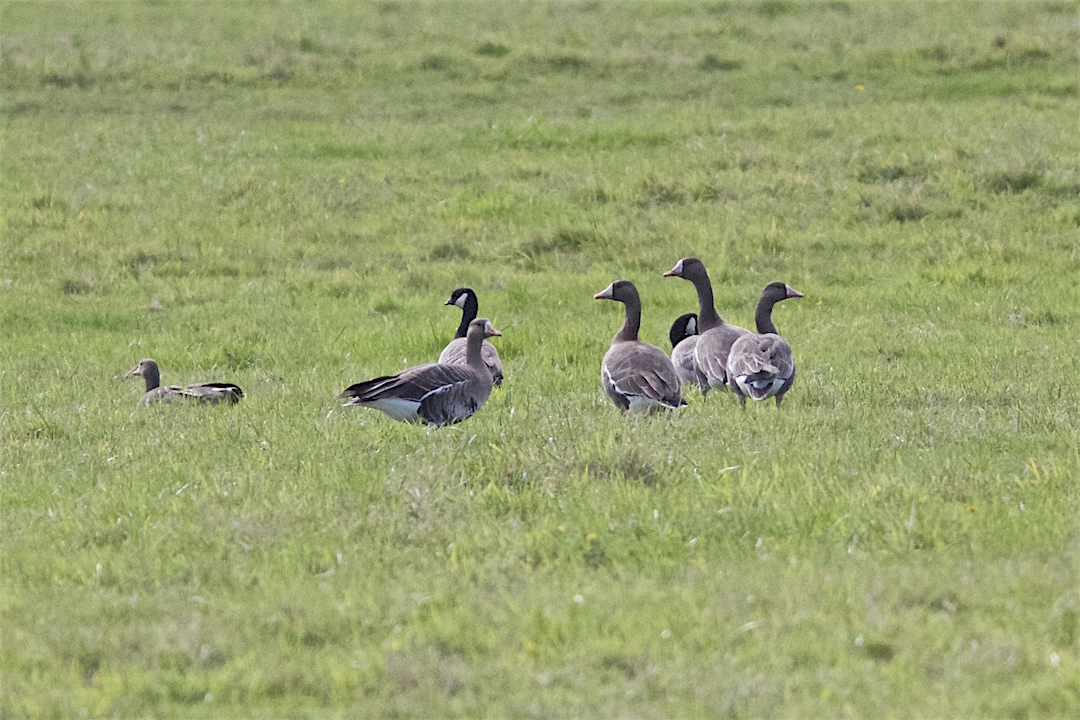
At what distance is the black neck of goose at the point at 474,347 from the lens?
10633mm

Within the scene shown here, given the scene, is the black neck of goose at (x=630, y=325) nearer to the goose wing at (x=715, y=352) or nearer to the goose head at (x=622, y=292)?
the goose head at (x=622, y=292)

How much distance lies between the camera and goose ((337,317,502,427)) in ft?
31.7

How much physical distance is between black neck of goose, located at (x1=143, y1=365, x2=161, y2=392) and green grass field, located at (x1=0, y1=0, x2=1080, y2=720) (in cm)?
51

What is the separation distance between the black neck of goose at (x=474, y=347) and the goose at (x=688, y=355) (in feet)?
6.67

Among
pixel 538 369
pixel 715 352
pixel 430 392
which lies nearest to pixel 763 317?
pixel 715 352

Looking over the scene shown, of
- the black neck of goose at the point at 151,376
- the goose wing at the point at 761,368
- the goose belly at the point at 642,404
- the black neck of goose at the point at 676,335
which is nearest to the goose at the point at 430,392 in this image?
the goose belly at the point at 642,404

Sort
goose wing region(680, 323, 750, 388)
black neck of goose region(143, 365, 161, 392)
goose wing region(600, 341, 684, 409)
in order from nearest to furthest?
1. goose wing region(600, 341, 684, 409)
2. goose wing region(680, 323, 750, 388)
3. black neck of goose region(143, 365, 161, 392)

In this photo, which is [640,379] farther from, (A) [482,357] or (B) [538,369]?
(B) [538,369]

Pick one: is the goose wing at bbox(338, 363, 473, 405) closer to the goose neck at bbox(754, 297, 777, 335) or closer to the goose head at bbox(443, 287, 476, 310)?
the goose neck at bbox(754, 297, 777, 335)

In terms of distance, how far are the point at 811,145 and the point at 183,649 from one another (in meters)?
20.7

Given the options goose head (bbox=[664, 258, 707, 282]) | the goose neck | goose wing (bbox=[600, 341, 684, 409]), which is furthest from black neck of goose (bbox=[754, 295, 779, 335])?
goose wing (bbox=[600, 341, 684, 409])

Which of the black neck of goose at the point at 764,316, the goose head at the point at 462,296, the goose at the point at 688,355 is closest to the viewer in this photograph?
the goose at the point at 688,355

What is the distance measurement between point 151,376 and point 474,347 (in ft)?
12.6

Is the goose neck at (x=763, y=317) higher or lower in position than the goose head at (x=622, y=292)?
lower
